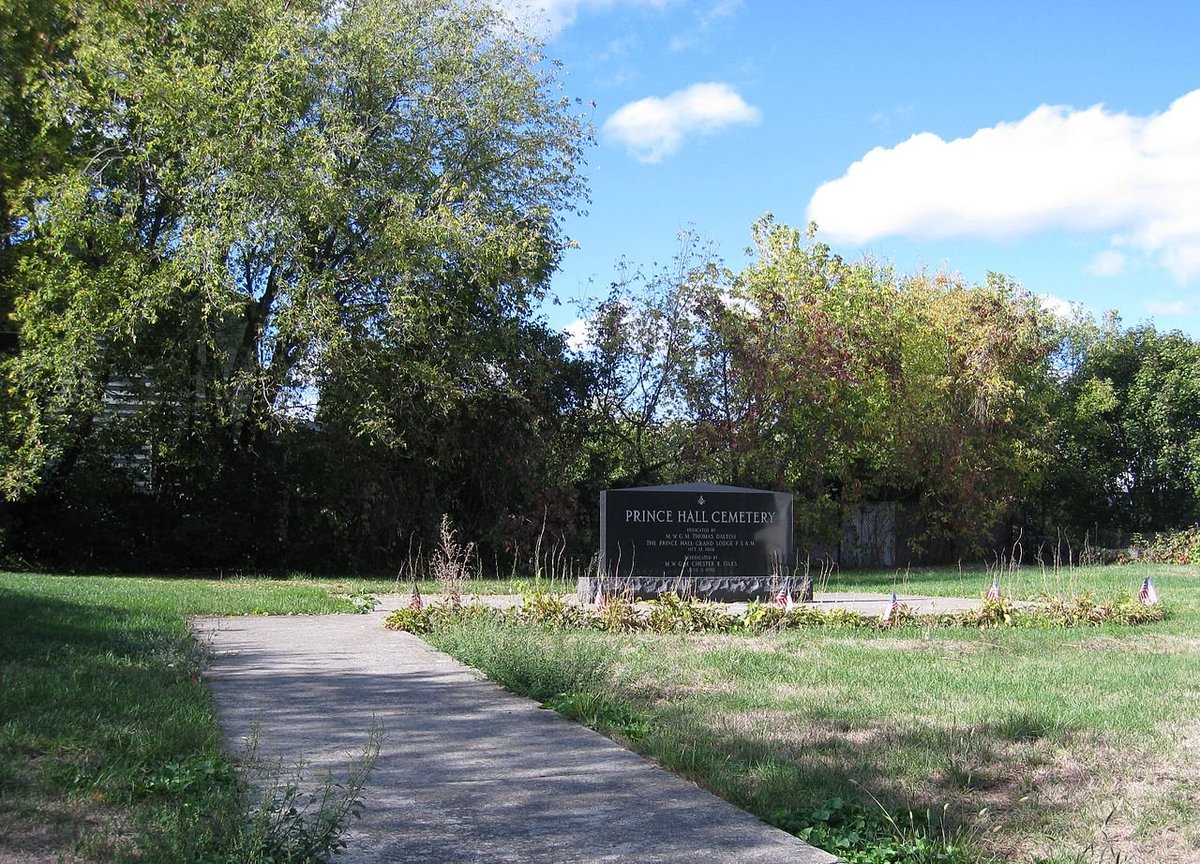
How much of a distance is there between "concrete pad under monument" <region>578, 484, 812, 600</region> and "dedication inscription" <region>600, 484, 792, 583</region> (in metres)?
0.01

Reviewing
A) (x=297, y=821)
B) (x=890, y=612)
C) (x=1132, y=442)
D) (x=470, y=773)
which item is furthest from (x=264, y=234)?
(x=1132, y=442)

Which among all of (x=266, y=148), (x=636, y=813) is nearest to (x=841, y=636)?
(x=636, y=813)

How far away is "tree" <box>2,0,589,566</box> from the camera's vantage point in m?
18.6

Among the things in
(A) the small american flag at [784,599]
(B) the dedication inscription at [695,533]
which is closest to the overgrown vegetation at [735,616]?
(A) the small american flag at [784,599]

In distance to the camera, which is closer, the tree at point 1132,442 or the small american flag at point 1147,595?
the small american flag at point 1147,595

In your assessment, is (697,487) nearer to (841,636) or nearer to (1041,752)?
(841,636)

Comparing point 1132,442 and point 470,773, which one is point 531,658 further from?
point 1132,442

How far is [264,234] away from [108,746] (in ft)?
47.6

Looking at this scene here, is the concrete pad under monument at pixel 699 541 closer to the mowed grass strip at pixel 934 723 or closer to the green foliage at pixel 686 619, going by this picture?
the green foliage at pixel 686 619

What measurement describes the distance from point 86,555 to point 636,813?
63.8ft

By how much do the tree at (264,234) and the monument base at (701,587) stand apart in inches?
260

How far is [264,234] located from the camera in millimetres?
18766

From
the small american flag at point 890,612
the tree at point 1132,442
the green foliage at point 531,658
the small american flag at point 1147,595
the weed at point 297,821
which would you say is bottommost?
the weed at point 297,821

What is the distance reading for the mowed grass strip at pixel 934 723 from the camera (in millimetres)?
4988
